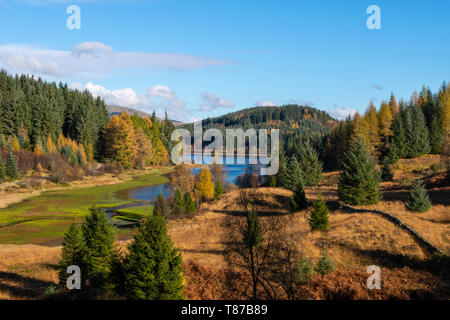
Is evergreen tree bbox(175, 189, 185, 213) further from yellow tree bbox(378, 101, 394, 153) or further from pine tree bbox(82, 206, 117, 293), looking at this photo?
yellow tree bbox(378, 101, 394, 153)

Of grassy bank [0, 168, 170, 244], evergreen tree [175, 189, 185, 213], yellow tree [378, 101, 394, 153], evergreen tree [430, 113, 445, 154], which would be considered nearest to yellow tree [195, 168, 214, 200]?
evergreen tree [175, 189, 185, 213]

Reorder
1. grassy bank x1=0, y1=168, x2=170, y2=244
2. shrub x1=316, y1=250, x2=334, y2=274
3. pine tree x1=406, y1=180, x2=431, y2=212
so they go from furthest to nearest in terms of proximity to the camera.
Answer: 1. grassy bank x1=0, y1=168, x2=170, y2=244
2. pine tree x1=406, y1=180, x2=431, y2=212
3. shrub x1=316, y1=250, x2=334, y2=274

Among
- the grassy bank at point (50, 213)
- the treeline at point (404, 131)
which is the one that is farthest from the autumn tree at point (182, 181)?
the treeline at point (404, 131)

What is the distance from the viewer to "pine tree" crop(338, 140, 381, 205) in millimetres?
37906

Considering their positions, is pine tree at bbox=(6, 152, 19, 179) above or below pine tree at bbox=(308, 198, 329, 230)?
above

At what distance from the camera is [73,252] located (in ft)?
70.4

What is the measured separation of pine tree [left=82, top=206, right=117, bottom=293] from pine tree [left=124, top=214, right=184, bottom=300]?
5041mm

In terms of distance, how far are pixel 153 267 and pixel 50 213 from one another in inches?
1858

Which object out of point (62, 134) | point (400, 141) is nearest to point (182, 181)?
point (400, 141)

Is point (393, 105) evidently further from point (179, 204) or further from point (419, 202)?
point (179, 204)

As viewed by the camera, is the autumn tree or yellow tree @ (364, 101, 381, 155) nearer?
the autumn tree

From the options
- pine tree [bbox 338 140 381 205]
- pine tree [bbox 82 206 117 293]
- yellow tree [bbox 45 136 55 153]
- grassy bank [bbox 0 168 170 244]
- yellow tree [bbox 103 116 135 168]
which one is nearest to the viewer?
pine tree [bbox 82 206 117 293]
